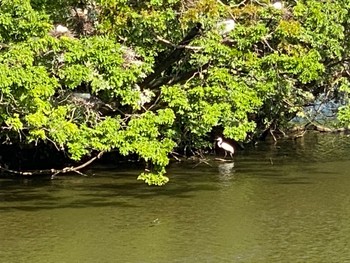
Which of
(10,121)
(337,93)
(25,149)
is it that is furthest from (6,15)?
(337,93)

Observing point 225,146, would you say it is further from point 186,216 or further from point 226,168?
point 186,216

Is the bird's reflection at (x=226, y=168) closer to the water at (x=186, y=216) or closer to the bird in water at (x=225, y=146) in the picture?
the water at (x=186, y=216)

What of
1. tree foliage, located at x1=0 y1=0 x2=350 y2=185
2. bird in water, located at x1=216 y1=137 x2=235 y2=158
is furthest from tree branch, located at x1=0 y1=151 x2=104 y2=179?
bird in water, located at x1=216 y1=137 x2=235 y2=158

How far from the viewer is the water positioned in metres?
8.39

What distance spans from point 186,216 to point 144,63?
7.41 ft

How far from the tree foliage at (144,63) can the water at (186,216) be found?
792mm

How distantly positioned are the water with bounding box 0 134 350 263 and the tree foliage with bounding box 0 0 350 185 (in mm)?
792

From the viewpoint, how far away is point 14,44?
9328mm

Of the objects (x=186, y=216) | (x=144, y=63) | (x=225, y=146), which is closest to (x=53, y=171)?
(x=144, y=63)

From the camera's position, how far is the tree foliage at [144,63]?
31.0ft

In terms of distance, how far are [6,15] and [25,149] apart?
5014 mm

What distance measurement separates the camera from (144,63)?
10828mm

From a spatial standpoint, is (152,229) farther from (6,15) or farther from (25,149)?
(25,149)

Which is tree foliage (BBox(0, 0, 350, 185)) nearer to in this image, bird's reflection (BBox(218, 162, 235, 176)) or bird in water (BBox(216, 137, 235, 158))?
bird's reflection (BBox(218, 162, 235, 176))
